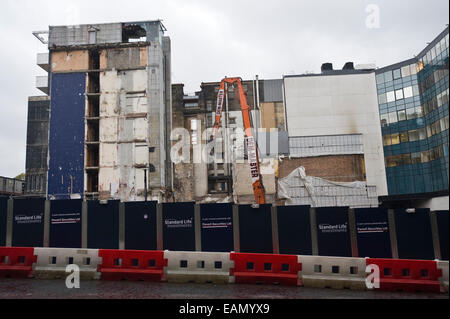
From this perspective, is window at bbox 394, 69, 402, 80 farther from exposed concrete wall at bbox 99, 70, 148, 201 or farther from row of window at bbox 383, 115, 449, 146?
exposed concrete wall at bbox 99, 70, 148, 201

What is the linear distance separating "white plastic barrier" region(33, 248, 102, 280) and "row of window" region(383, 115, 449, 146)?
43.7 m

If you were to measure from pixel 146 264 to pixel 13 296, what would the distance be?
385cm

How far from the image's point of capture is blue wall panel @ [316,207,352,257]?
13.2 m

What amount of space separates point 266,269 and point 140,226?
5086mm

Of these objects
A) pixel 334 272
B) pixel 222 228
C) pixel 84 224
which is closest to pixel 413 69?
pixel 222 228

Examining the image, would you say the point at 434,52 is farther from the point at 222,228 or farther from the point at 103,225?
the point at 103,225

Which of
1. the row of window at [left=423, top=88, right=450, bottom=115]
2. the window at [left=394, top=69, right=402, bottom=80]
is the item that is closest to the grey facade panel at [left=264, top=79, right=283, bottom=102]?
the window at [left=394, top=69, right=402, bottom=80]

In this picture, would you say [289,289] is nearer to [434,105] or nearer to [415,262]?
[415,262]

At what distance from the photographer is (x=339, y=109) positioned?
49938 millimetres

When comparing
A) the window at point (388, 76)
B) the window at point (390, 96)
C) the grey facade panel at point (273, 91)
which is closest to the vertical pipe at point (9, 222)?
the grey facade panel at point (273, 91)

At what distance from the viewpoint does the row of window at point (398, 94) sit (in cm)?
4828

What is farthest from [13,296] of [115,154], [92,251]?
[115,154]

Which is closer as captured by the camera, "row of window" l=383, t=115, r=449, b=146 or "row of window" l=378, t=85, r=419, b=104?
"row of window" l=383, t=115, r=449, b=146
